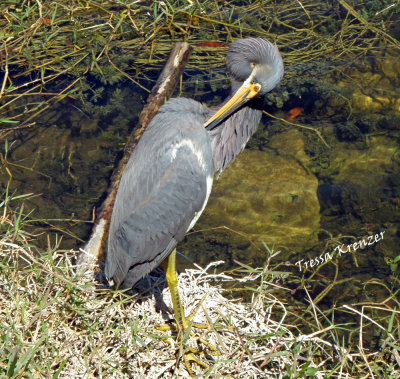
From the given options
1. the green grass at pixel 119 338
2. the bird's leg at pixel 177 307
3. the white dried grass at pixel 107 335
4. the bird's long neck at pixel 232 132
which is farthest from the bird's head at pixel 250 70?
the white dried grass at pixel 107 335

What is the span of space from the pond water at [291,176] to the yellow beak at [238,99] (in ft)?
4.40

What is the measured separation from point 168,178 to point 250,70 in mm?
909

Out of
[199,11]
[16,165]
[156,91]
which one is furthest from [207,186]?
[199,11]

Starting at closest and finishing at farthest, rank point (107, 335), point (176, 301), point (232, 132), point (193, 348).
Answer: point (107, 335), point (193, 348), point (176, 301), point (232, 132)

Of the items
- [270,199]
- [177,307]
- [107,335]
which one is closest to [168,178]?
[177,307]

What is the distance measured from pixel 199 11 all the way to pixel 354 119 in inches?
91.6

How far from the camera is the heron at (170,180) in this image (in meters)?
3.26

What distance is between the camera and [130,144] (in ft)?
15.1

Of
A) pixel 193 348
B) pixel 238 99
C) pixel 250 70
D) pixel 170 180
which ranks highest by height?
pixel 250 70

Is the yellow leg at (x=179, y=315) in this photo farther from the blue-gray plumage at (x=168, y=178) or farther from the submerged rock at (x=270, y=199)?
the submerged rock at (x=270, y=199)

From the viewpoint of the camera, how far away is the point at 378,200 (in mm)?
4766

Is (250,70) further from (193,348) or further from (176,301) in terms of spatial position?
(193,348)

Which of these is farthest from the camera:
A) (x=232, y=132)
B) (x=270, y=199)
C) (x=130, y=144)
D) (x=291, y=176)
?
(x=291, y=176)

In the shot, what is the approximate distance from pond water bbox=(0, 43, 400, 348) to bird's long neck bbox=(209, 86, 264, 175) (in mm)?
1038
